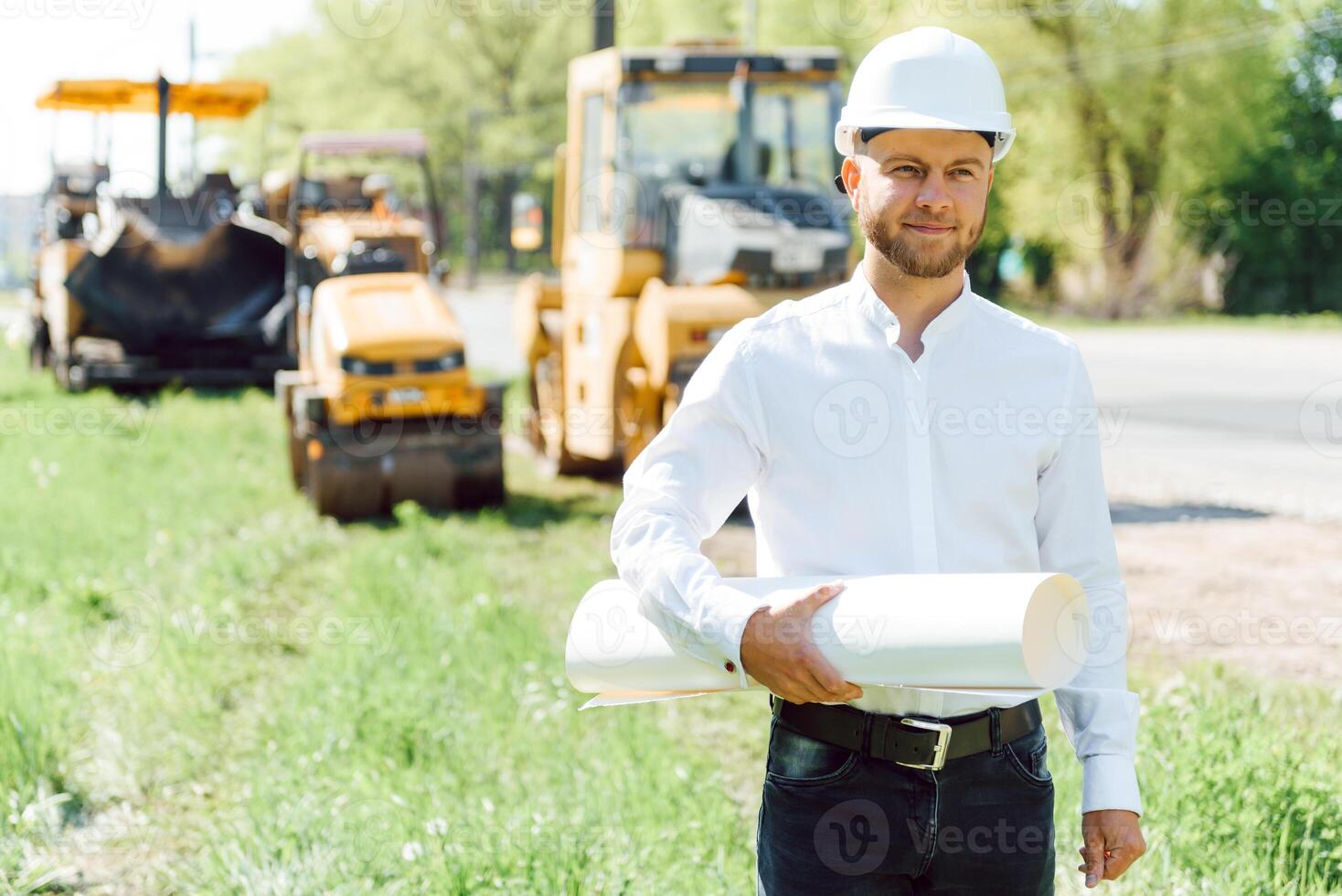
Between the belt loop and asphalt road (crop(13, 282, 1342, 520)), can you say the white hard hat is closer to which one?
the belt loop

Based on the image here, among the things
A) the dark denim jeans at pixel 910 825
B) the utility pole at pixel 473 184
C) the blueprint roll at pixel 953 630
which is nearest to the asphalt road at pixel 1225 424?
the dark denim jeans at pixel 910 825

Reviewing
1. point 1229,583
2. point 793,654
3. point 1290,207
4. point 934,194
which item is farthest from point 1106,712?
point 1290,207

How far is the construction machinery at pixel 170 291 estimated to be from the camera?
14477 millimetres

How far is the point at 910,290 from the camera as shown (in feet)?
7.65

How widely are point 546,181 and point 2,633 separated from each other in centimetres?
5248

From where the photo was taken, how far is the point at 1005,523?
2.33 metres

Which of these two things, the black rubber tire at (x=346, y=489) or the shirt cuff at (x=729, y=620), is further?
the black rubber tire at (x=346, y=489)

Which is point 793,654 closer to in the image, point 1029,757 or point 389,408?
point 1029,757

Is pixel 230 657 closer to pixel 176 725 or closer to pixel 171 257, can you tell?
pixel 176 725

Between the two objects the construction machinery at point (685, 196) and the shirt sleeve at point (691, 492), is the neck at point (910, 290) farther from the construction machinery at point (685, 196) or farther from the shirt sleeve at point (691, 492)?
the construction machinery at point (685, 196)

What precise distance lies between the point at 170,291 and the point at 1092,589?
13609 millimetres

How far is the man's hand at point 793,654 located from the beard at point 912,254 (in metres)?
0.52

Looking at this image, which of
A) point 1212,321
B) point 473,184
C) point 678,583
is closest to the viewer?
point 678,583

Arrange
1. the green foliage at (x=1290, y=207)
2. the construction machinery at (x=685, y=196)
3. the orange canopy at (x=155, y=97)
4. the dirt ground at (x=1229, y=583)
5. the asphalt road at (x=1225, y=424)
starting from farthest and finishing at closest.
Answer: the green foliage at (x=1290, y=207) < the orange canopy at (x=155, y=97) < the asphalt road at (x=1225, y=424) < the construction machinery at (x=685, y=196) < the dirt ground at (x=1229, y=583)
